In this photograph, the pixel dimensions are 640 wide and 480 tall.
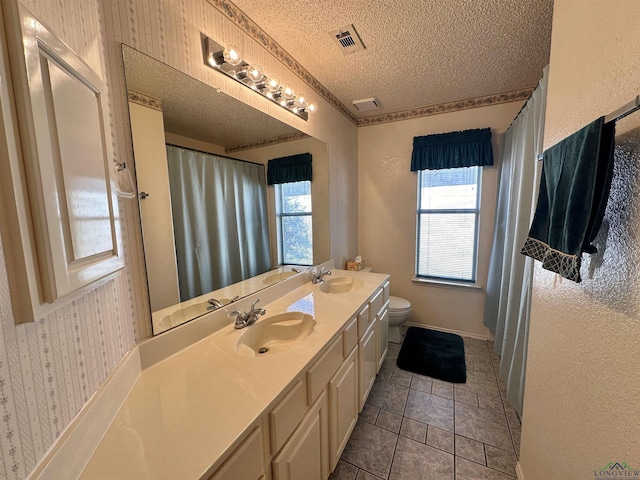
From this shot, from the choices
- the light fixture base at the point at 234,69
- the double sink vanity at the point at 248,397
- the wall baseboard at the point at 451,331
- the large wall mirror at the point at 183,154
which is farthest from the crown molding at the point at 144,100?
the wall baseboard at the point at 451,331

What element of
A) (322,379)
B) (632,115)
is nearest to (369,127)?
(632,115)

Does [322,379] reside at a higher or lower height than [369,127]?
lower

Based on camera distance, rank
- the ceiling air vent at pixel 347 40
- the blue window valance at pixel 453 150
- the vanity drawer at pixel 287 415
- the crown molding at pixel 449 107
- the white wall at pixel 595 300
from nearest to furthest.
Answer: the white wall at pixel 595 300 → the vanity drawer at pixel 287 415 → the ceiling air vent at pixel 347 40 → the crown molding at pixel 449 107 → the blue window valance at pixel 453 150

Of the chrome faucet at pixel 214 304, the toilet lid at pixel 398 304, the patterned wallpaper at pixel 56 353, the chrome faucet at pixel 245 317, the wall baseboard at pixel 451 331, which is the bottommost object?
the wall baseboard at pixel 451 331

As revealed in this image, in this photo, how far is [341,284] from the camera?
216 centimetres

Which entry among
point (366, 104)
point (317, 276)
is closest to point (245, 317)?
point (317, 276)

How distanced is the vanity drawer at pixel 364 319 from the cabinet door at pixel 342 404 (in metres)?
0.13

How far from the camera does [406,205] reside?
2.85 metres

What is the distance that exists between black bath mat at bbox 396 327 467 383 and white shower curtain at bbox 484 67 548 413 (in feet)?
1.12

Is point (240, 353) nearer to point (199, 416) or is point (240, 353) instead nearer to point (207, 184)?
point (199, 416)

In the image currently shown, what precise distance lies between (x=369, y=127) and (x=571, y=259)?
8.50ft

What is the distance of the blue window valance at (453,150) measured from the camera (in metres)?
2.41

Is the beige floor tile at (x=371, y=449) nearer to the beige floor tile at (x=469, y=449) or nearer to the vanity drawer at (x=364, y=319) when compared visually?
the beige floor tile at (x=469, y=449)

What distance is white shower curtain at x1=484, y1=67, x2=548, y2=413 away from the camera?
4.85ft
